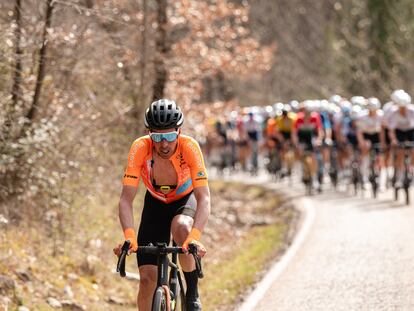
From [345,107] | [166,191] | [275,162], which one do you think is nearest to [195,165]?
[166,191]

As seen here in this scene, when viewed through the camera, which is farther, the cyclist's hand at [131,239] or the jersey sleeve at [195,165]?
the jersey sleeve at [195,165]

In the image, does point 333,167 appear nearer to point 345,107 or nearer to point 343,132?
point 343,132

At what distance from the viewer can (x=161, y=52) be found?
1888 centimetres

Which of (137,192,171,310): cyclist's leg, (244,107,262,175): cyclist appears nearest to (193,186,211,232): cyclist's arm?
(137,192,171,310): cyclist's leg

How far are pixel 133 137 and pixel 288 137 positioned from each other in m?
9.87

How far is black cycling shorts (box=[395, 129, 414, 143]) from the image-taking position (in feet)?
62.2

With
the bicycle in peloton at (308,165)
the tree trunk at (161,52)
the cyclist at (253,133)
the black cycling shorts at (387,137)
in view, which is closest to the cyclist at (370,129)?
the black cycling shorts at (387,137)

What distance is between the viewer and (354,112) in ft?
77.0

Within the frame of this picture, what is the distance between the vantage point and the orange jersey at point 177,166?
22.9 feet

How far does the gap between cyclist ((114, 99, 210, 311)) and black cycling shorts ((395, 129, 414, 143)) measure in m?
12.3

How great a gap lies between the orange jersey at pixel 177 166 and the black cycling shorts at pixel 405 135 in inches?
488

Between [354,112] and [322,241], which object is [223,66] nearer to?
[354,112]

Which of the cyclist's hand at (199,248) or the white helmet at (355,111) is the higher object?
the white helmet at (355,111)

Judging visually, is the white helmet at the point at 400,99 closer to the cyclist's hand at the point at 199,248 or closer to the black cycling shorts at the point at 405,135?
the black cycling shorts at the point at 405,135
